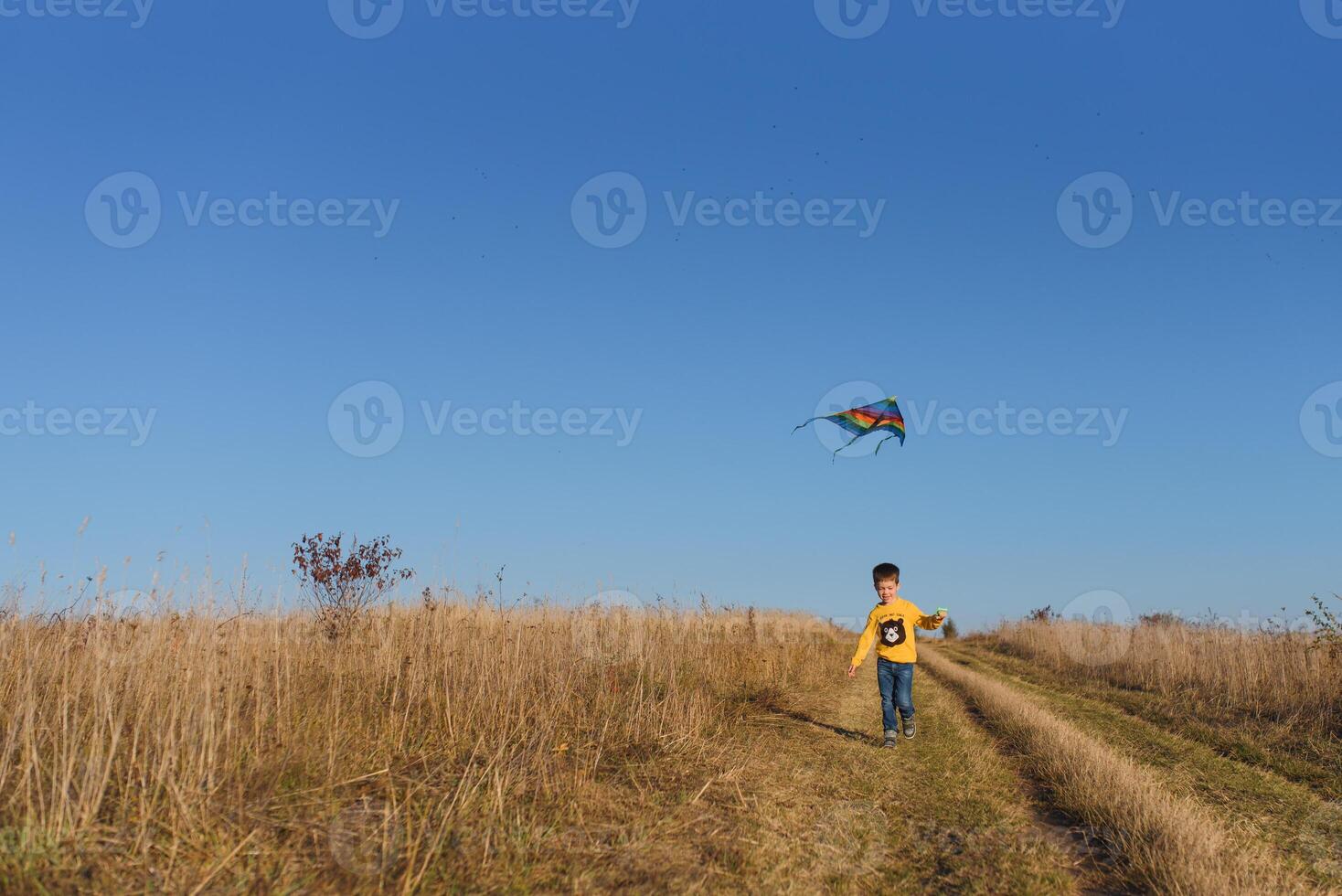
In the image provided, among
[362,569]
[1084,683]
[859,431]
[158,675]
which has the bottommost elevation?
[1084,683]

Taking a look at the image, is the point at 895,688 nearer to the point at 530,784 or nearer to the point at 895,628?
the point at 895,628

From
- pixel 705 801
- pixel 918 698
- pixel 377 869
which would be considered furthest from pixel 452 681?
pixel 918 698

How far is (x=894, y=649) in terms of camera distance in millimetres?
8656

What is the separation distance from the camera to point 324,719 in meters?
5.45

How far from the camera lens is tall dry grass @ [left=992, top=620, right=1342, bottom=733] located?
11094 mm

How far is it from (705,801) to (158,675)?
370 cm

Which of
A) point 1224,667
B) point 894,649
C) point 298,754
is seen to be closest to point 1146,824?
point 894,649

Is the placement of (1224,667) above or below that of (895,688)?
below

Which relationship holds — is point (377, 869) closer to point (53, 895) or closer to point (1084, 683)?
point (53, 895)

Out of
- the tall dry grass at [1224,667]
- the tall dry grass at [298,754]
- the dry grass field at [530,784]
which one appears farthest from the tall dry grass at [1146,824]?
the tall dry grass at [1224,667]

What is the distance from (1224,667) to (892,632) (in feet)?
28.9

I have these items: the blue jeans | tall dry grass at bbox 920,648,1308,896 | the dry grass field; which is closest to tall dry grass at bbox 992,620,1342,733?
the dry grass field

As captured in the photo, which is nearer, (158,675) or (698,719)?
(158,675)

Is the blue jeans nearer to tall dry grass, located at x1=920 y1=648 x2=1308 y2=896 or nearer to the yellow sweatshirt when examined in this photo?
the yellow sweatshirt
